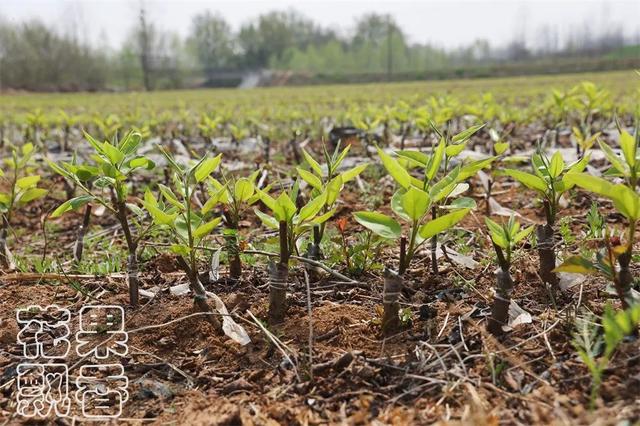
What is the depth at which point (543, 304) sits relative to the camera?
1.53 meters

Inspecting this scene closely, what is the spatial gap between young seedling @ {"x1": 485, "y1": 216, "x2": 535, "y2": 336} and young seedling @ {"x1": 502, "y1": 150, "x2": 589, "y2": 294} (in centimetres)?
16

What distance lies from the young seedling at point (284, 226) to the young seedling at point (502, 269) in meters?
0.41

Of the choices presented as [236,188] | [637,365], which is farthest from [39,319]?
[637,365]

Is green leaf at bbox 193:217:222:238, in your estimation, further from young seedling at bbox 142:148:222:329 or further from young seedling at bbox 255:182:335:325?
young seedling at bbox 255:182:335:325

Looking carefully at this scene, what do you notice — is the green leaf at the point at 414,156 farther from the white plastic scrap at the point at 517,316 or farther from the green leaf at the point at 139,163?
the green leaf at the point at 139,163

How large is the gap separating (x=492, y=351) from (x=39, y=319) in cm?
136

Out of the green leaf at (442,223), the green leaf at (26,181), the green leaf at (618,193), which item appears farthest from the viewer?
the green leaf at (26,181)

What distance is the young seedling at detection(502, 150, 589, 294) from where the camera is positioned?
1.45 meters

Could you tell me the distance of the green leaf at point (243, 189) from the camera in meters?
1.65

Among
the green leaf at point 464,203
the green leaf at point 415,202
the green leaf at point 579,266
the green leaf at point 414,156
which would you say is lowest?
the green leaf at point 579,266

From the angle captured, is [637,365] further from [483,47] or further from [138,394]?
[483,47]

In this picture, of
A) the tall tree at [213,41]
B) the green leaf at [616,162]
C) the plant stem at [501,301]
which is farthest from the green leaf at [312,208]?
the tall tree at [213,41]

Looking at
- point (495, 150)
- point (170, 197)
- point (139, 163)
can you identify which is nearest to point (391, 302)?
point (170, 197)

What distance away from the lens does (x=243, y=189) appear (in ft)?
5.52
